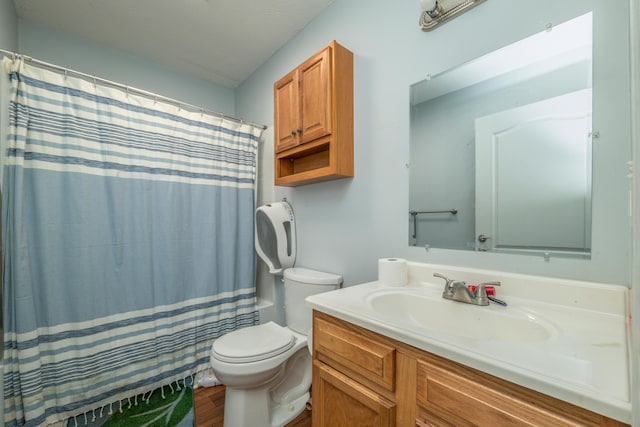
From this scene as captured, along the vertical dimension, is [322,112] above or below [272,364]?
above

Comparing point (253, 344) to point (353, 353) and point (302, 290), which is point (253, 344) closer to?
point (302, 290)

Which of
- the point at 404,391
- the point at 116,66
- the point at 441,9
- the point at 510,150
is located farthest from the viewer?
the point at 116,66

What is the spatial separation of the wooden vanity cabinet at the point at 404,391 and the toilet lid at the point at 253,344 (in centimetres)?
43

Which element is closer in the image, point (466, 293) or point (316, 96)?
point (466, 293)

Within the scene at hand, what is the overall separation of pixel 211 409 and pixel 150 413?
338mm

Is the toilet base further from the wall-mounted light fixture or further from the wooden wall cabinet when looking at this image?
the wall-mounted light fixture

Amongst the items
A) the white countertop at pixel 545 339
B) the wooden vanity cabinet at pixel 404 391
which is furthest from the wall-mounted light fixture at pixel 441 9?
the wooden vanity cabinet at pixel 404 391

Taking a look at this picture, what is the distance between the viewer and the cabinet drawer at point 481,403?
49 cm

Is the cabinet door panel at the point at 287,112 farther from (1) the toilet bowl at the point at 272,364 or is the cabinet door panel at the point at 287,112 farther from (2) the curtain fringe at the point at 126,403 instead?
(2) the curtain fringe at the point at 126,403

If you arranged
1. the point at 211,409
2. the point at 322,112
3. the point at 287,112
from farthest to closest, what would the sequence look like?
1. the point at 287,112
2. the point at 211,409
3. the point at 322,112

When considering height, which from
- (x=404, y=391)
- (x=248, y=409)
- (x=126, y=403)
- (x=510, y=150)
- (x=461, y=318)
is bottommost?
(x=126, y=403)

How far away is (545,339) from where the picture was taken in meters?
0.75

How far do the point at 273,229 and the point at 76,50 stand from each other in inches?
76.9

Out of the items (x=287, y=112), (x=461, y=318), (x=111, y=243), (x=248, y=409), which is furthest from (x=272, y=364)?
(x=287, y=112)
